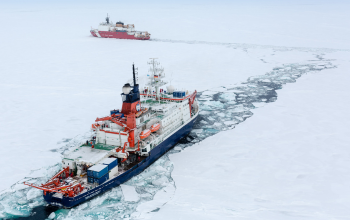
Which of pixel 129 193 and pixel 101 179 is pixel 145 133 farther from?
pixel 101 179

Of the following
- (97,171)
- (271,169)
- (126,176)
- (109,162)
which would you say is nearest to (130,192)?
(126,176)

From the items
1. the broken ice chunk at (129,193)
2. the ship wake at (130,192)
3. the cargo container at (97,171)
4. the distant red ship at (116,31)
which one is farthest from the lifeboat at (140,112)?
the distant red ship at (116,31)

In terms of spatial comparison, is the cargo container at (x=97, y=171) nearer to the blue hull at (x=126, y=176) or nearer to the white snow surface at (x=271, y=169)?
the blue hull at (x=126, y=176)

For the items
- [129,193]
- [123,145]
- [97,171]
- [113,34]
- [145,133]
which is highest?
[113,34]

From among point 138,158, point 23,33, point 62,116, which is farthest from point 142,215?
point 23,33

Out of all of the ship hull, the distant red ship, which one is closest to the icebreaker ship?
the distant red ship

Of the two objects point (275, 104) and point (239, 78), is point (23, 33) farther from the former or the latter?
point (275, 104)
